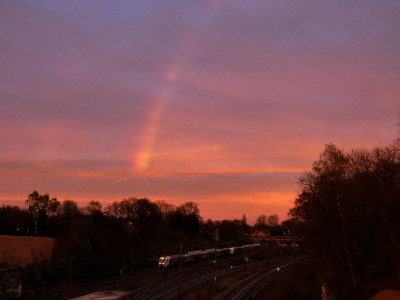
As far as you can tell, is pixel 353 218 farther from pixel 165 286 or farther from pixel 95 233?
pixel 95 233

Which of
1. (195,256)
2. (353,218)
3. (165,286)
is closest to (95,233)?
(195,256)

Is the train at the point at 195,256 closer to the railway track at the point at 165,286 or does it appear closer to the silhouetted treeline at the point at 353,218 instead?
the railway track at the point at 165,286

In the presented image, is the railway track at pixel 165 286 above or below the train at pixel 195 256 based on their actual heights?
below

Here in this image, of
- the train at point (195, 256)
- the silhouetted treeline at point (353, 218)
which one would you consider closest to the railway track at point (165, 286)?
the train at point (195, 256)

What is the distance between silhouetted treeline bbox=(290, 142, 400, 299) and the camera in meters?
21.6

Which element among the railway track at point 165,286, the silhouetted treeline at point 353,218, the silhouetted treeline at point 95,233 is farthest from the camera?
the silhouetted treeline at point 95,233

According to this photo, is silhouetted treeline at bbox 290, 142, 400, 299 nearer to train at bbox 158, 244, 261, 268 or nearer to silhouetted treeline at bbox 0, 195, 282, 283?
silhouetted treeline at bbox 0, 195, 282, 283

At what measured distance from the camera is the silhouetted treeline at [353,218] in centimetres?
2161

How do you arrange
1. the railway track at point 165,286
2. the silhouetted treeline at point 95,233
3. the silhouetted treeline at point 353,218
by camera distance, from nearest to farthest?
the silhouetted treeline at point 353,218
the railway track at point 165,286
the silhouetted treeline at point 95,233

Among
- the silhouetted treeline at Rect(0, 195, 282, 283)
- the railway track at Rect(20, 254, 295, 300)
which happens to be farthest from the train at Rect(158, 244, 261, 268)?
the silhouetted treeline at Rect(0, 195, 282, 283)

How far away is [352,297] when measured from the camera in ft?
86.2

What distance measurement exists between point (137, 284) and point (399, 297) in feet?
147

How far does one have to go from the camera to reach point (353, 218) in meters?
27.7

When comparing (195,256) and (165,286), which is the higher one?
(195,256)
